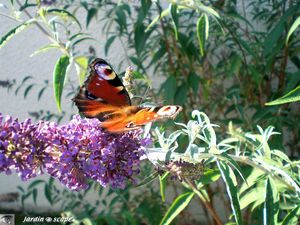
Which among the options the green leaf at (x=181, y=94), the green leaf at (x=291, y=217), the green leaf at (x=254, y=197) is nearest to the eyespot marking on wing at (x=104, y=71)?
the green leaf at (x=291, y=217)

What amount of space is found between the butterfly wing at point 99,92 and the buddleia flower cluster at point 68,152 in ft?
0.22

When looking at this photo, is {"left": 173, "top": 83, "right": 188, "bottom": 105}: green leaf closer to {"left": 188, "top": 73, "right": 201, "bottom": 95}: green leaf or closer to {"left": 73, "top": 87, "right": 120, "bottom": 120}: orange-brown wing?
{"left": 188, "top": 73, "right": 201, "bottom": 95}: green leaf

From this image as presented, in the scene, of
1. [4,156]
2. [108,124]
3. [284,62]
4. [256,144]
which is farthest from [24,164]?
[284,62]

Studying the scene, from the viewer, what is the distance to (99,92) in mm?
1171

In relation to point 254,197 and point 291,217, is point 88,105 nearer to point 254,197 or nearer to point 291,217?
point 291,217

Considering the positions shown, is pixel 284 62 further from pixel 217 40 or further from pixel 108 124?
pixel 108 124

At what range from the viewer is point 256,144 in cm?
146

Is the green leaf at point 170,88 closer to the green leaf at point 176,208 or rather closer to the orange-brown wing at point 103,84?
the green leaf at point 176,208

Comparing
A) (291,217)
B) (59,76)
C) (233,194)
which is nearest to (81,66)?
(59,76)

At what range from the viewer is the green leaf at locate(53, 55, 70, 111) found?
50.8 inches

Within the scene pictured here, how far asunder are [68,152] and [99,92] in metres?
0.21

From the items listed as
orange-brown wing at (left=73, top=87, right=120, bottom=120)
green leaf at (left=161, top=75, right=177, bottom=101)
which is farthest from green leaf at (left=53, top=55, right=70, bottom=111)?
green leaf at (left=161, top=75, right=177, bottom=101)

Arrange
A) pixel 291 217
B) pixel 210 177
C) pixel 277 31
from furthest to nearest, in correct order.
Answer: pixel 277 31, pixel 210 177, pixel 291 217

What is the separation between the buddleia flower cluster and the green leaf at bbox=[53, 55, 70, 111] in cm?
22
